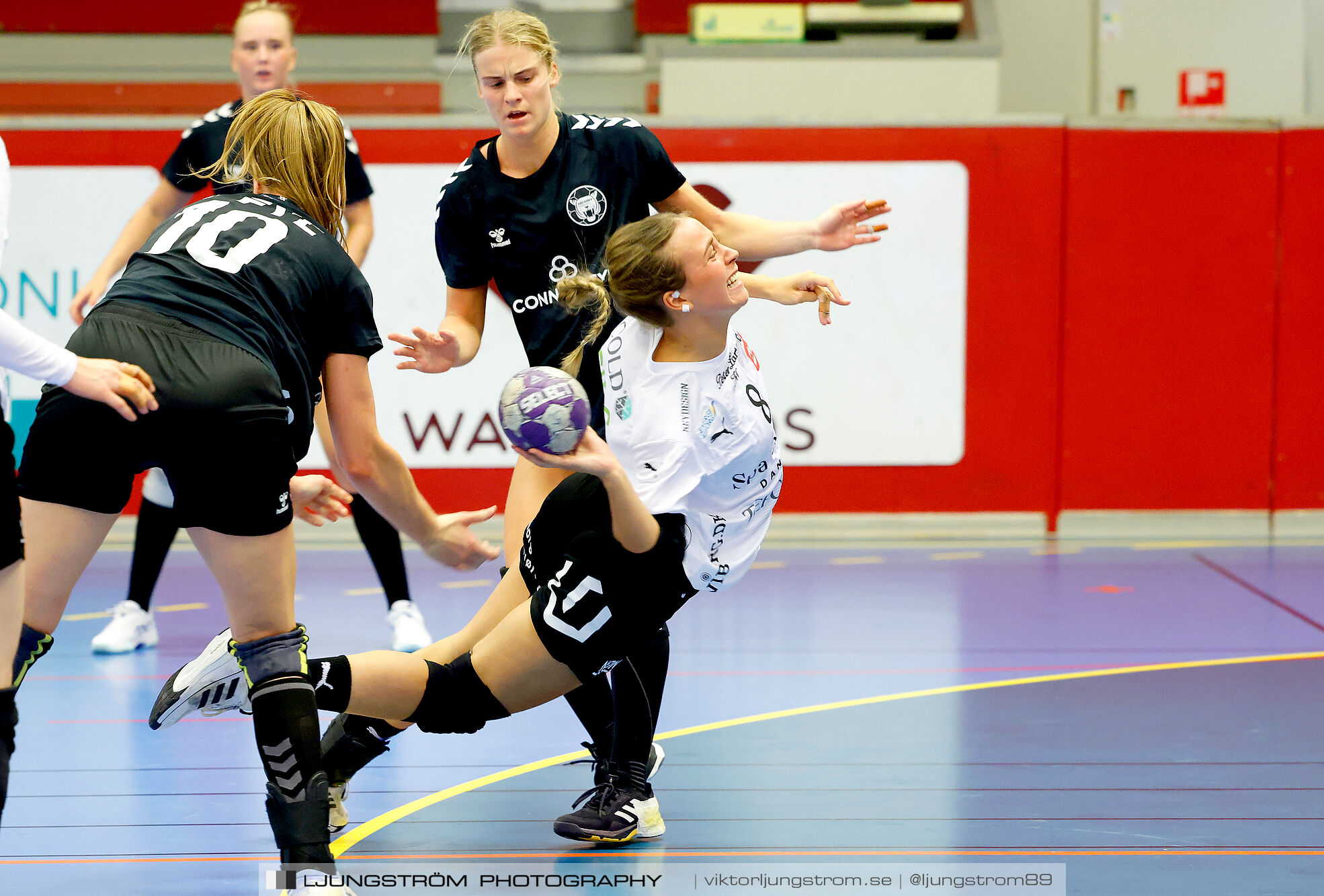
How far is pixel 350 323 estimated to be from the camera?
9.03 feet

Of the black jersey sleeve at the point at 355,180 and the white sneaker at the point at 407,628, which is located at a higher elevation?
the black jersey sleeve at the point at 355,180

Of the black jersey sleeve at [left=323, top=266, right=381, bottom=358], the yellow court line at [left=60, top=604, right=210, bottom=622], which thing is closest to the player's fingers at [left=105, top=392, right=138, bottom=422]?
the black jersey sleeve at [left=323, top=266, right=381, bottom=358]

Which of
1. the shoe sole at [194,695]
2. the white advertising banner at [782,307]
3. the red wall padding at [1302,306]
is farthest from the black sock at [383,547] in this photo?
the red wall padding at [1302,306]

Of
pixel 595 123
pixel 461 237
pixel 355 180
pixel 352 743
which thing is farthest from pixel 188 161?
pixel 352 743

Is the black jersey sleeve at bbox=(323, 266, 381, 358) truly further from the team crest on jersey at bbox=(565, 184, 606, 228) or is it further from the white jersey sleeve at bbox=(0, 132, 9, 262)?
the team crest on jersey at bbox=(565, 184, 606, 228)

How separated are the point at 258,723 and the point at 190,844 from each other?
739 millimetres

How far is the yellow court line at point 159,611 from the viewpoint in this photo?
586 centimetres

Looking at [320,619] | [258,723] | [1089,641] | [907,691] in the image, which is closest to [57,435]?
[258,723]

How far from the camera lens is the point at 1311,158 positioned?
7.69m

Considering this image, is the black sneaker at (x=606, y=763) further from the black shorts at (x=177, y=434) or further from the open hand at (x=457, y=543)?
the black shorts at (x=177, y=434)

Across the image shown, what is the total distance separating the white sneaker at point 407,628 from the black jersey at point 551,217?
71.6 inches

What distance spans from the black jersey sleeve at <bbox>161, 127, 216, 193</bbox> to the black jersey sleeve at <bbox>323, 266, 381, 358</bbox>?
2.86 meters

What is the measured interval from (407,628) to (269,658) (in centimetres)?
252

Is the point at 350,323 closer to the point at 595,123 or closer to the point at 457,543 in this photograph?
the point at 457,543
